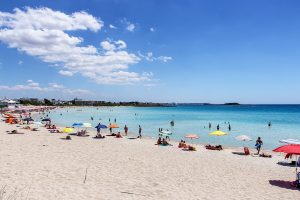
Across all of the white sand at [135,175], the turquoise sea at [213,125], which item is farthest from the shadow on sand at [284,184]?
the turquoise sea at [213,125]

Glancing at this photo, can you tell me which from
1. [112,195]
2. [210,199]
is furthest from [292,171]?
[112,195]

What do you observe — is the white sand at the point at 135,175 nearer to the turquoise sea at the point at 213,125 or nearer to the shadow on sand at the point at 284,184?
the shadow on sand at the point at 284,184

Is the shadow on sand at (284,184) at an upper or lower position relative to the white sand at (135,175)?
lower

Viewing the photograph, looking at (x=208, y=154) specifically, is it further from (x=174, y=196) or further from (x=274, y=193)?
(x=174, y=196)

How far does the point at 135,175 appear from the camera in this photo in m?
14.4

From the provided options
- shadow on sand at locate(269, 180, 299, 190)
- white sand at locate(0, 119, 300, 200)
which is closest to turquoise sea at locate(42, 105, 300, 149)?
white sand at locate(0, 119, 300, 200)

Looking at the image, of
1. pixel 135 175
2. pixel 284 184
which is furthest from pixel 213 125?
pixel 135 175

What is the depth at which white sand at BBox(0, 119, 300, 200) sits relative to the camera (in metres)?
11.5

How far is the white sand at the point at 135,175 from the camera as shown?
11.5m

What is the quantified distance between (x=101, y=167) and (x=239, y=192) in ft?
22.7

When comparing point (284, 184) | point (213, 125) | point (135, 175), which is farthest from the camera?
point (213, 125)

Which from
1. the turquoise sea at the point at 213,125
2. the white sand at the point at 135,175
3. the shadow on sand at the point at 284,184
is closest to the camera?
the white sand at the point at 135,175

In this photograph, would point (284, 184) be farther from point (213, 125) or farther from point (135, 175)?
point (213, 125)

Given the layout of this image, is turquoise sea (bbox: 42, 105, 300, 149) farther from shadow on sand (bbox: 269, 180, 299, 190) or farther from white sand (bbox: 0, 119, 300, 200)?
shadow on sand (bbox: 269, 180, 299, 190)
